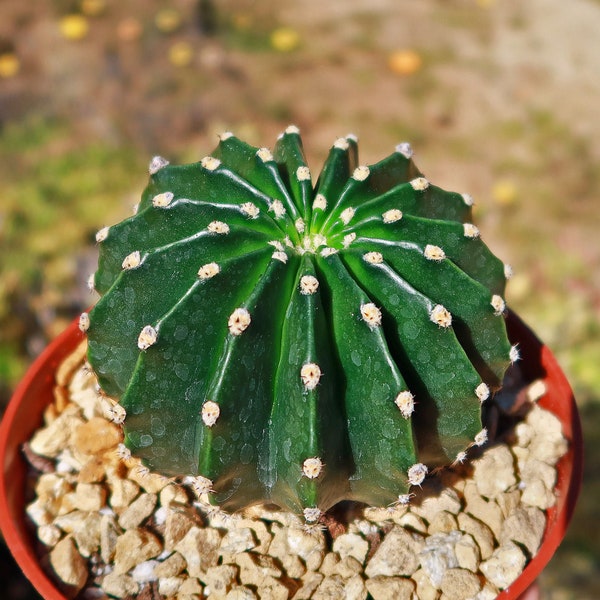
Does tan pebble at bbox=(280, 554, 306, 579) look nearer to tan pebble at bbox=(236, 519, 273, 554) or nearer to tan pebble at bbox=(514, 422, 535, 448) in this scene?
tan pebble at bbox=(236, 519, 273, 554)

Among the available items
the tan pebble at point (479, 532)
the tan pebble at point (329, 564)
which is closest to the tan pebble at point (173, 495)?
the tan pebble at point (329, 564)

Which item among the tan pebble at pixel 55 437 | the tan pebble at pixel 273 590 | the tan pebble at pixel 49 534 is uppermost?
the tan pebble at pixel 55 437

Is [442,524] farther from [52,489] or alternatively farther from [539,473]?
[52,489]

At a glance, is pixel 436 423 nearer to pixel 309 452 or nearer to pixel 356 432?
pixel 356 432

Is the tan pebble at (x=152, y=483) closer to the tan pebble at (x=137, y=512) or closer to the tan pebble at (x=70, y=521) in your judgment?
the tan pebble at (x=137, y=512)

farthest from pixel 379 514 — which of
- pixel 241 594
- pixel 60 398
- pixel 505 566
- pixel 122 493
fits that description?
pixel 60 398

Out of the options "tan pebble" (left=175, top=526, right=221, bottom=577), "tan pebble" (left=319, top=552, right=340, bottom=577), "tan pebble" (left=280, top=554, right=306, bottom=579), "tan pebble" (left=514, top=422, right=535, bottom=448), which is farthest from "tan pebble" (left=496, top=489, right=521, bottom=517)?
"tan pebble" (left=175, top=526, right=221, bottom=577)

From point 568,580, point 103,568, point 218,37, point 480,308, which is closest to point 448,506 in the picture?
point 480,308
